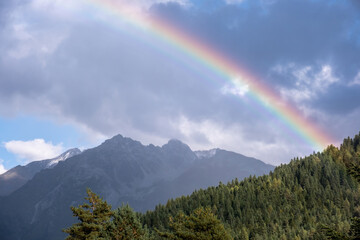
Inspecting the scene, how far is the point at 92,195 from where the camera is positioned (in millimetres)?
50750

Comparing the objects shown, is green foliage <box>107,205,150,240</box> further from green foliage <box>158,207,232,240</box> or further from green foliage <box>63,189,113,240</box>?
green foliage <box>63,189,113,240</box>

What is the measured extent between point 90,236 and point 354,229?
121 ft

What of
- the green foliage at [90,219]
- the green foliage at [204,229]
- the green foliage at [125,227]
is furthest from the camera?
the green foliage at [90,219]

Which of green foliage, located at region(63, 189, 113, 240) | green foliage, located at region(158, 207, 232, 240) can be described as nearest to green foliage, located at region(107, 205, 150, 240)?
A: green foliage, located at region(158, 207, 232, 240)

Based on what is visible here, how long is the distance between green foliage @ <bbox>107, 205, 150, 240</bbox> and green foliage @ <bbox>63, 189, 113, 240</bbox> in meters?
8.75

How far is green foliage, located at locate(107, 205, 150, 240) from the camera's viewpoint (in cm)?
3491

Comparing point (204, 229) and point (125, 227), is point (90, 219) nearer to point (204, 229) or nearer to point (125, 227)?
point (125, 227)

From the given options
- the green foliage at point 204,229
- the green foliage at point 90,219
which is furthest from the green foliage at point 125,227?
the green foliage at point 90,219

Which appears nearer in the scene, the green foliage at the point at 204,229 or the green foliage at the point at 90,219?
the green foliage at the point at 204,229

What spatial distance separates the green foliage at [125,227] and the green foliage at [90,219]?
8752mm

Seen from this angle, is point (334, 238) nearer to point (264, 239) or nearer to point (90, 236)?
point (90, 236)

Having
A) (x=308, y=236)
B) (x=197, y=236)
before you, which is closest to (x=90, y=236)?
(x=197, y=236)

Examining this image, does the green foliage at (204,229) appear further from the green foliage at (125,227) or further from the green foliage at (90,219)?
the green foliage at (90,219)

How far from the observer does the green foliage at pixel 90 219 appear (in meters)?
46.0
